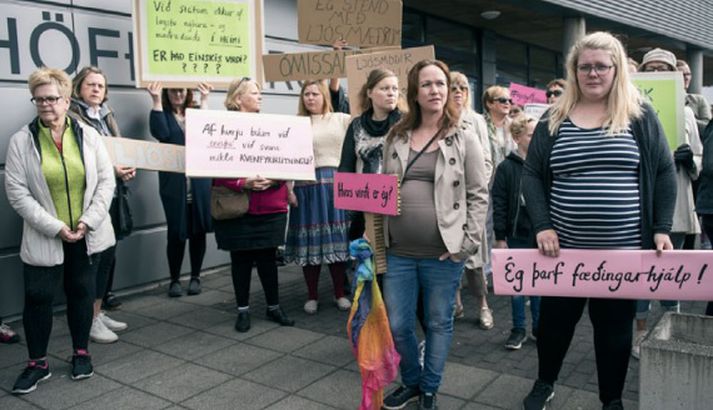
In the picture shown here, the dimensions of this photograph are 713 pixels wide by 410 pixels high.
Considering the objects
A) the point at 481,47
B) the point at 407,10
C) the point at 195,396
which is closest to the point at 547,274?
the point at 195,396

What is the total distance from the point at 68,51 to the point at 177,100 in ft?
3.32

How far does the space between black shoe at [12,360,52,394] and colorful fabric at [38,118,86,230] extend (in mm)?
871

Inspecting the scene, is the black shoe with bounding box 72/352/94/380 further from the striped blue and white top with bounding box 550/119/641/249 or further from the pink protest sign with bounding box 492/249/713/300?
the striped blue and white top with bounding box 550/119/641/249

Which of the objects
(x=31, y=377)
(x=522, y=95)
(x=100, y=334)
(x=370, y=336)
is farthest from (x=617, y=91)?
(x=522, y=95)

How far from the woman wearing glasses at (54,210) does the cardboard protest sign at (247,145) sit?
71cm

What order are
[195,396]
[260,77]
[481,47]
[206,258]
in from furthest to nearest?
1. [481,47]
2. [206,258]
3. [260,77]
4. [195,396]

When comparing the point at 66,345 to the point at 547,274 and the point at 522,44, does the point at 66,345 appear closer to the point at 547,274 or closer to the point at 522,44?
the point at 547,274

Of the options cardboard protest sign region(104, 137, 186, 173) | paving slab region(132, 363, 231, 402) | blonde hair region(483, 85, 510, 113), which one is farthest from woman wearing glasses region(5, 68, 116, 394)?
blonde hair region(483, 85, 510, 113)

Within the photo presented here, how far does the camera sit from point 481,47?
1384cm

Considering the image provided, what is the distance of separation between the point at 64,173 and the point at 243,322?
1.79 metres

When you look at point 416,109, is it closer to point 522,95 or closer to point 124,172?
point 124,172

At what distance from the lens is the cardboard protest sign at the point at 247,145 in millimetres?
4391

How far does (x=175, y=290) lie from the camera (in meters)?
5.89

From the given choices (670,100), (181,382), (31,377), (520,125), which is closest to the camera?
(31,377)
